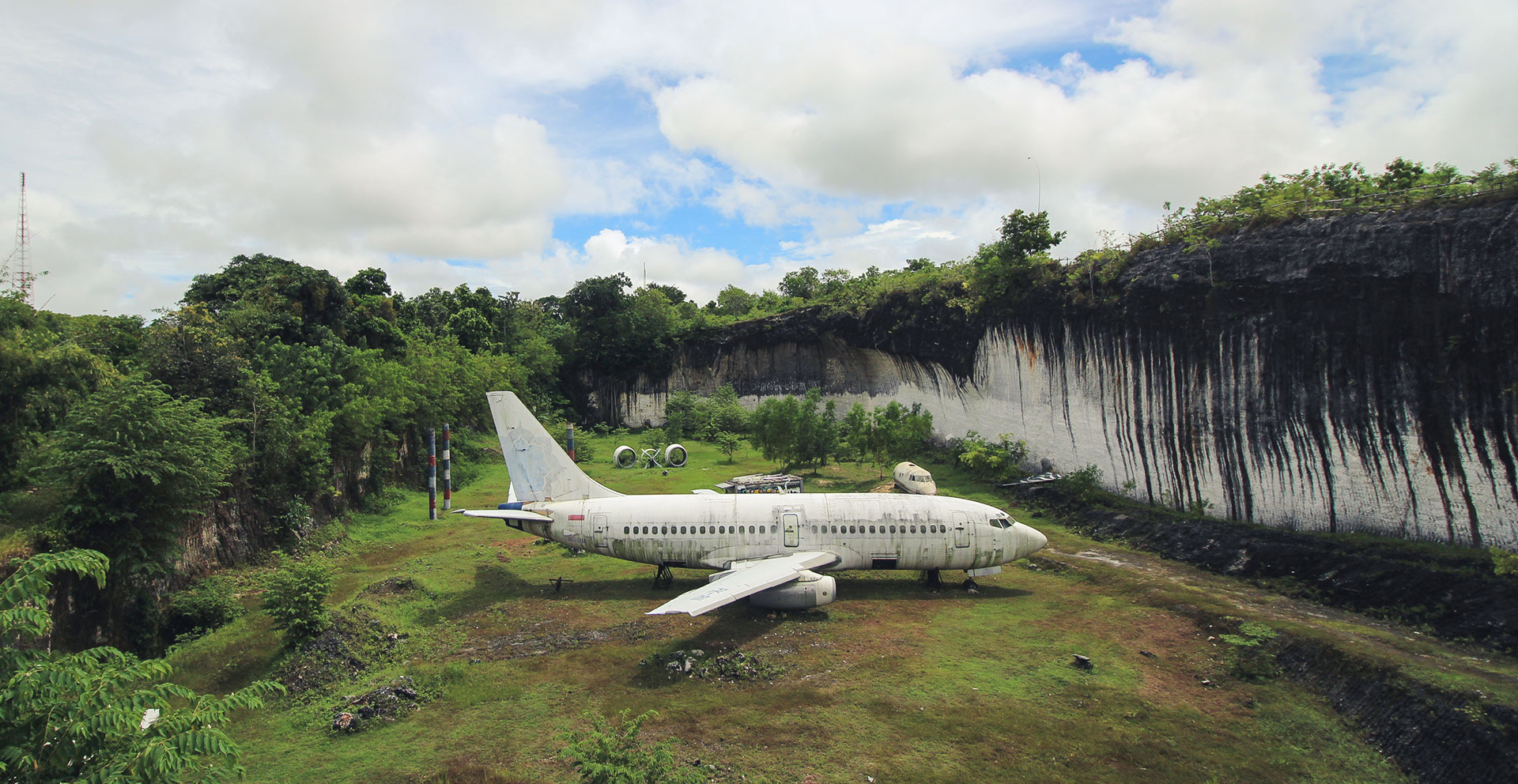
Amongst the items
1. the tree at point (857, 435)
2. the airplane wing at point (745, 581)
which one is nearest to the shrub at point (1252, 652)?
the airplane wing at point (745, 581)

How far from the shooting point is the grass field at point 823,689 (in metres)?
11.9

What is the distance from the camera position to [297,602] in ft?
52.2

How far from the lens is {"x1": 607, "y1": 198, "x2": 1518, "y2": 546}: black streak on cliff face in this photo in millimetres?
18359

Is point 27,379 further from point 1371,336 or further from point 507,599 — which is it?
point 1371,336

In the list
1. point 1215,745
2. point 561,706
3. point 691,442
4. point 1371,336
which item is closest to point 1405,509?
point 1371,336

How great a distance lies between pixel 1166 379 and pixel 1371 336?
652cm

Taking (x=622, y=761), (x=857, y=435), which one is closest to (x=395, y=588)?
(x=622, y=761)

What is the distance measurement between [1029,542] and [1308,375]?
1001cm

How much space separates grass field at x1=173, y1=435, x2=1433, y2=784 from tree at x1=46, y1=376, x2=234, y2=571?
2806 millimetres

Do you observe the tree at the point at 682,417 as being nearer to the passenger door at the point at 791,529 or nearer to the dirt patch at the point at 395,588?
the dirt patch at the point at 395,588

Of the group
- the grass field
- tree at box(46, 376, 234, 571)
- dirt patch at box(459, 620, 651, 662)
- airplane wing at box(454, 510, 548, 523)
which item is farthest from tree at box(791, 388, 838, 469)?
tree at box(46, 376, 234, 571)

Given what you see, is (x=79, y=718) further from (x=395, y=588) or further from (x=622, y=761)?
(x=395, y=588)

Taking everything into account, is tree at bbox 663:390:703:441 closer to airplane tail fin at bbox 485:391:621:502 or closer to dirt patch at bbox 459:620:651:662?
airplane tail fin at bbox 485:391:621:502

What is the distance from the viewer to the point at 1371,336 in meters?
20.5
